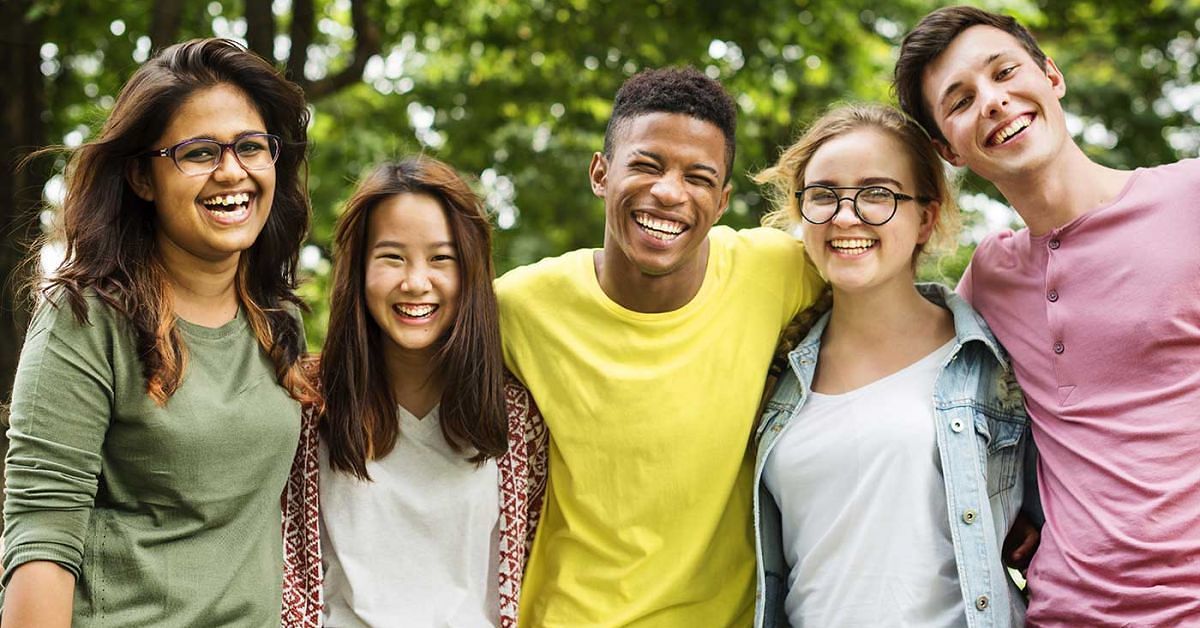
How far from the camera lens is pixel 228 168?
2.84 metres

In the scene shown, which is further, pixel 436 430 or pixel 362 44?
pixel 362 44

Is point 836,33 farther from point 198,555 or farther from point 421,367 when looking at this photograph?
point 198,555

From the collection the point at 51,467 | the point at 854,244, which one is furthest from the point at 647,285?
the point at 51,467

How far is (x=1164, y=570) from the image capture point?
8.94 feet

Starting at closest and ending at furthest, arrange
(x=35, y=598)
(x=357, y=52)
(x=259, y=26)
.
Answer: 1. (x=35, y=598)
2. (x=259, y=26)
3. (x=357, y=52)

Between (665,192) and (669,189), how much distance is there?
0.06 ft

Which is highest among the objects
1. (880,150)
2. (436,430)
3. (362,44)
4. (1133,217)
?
(362,44)

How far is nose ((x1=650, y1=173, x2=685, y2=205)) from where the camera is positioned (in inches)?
132

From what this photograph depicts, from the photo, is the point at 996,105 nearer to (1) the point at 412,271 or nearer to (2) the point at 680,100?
(2) the point at 680,100

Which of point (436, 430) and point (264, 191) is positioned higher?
point (264, 191)

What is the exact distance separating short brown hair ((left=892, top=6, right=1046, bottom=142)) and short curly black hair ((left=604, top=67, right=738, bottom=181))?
543 mm

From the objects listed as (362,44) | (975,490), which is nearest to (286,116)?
(975,490)

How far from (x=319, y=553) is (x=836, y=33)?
5.48 meters

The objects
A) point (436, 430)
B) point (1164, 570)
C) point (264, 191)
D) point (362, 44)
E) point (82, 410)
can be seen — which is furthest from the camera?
point (362, 44)
